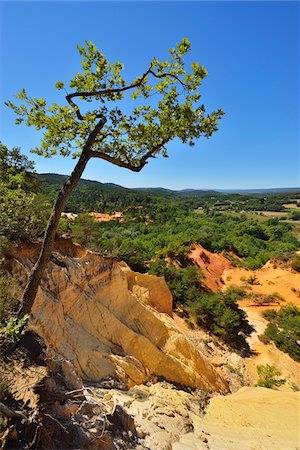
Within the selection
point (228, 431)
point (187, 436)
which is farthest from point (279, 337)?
point (187, 436)

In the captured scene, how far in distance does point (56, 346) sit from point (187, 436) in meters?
4.51

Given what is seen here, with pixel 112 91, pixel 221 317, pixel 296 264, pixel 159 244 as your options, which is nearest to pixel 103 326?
pixel 112 91

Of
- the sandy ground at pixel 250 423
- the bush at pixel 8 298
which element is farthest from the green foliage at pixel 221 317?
the bush at pixel 8 298

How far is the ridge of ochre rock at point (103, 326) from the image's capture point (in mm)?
8812

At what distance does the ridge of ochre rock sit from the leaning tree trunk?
3731 mm

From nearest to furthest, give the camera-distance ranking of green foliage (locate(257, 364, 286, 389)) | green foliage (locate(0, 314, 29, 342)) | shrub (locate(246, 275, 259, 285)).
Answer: green foliage (locate(0, 314, 29, 342))
green foliage (locate(257, 364, 286, 389))
shrub (locate(246, 275, 259, 285))

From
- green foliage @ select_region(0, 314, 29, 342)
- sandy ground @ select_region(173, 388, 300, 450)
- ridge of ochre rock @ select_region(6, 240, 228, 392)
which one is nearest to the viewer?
green foliage @ select_region(0, 314, 29, 342)

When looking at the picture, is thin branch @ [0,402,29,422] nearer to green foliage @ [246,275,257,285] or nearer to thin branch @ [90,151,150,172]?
thin branch @ [90,151,150,172]

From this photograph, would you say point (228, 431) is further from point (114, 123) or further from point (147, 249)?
point (147, 249)

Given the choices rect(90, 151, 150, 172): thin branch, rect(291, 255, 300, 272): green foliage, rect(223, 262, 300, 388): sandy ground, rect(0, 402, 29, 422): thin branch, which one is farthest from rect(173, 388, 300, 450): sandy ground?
rect(291, 255, 300, 272): green foliage

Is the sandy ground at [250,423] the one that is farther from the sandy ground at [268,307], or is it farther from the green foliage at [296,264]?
the green foliage at [296,264]

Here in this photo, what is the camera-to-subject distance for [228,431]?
27.9ft

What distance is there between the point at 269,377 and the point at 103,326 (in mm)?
9718

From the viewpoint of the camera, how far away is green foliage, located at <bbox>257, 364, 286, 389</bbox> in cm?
1355
